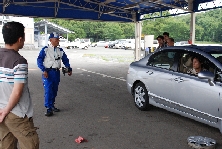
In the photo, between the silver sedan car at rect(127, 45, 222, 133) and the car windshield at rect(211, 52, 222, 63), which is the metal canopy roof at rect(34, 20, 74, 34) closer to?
the silver sedan car at rect(127, 45, 222, 133)

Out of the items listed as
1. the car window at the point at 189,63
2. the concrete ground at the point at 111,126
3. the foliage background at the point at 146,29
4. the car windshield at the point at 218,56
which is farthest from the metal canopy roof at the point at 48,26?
the car windshield at the point at 218,56

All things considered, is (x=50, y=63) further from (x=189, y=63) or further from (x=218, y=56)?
(x=218, y=56)

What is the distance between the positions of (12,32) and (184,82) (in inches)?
133

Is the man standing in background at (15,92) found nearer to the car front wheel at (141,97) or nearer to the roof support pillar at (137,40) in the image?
the car front wheel at (141,97)

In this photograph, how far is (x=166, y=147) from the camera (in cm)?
414

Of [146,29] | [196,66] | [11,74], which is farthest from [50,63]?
[146,29]

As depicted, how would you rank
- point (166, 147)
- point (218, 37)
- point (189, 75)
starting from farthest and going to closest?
point (218, 37), point (189, 75), point (166, 147)

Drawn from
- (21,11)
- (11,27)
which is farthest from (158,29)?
(11,27)

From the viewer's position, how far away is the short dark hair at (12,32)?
92.0 inches

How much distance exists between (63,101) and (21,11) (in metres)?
11.0

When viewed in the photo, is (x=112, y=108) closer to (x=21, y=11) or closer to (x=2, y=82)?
(x=2, y=82)

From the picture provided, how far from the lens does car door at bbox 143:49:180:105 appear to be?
17.3 ft

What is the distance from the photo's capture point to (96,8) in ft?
59.7

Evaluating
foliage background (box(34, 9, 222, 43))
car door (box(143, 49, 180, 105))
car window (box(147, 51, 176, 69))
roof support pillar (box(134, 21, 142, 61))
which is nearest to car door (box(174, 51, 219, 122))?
car door (box(143, 49, 180, 105))
